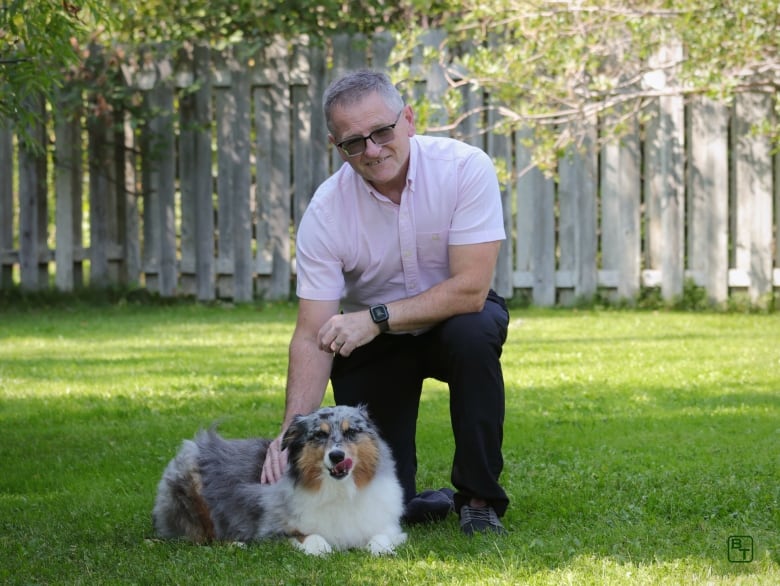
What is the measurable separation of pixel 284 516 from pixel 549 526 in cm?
94

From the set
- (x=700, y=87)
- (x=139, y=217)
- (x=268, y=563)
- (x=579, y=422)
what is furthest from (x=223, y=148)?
(x=268, y=563)

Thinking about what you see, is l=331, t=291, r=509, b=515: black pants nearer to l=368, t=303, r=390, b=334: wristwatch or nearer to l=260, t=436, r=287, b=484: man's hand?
l=368, t=303, r=390, b=334: wristwatch

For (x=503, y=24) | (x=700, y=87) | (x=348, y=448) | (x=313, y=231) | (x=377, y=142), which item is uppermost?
(x=503, y=24)

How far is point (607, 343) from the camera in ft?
27.5

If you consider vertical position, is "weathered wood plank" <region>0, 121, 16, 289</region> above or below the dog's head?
above

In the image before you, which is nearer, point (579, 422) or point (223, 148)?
point (579, 422)

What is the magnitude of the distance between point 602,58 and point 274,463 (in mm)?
6924

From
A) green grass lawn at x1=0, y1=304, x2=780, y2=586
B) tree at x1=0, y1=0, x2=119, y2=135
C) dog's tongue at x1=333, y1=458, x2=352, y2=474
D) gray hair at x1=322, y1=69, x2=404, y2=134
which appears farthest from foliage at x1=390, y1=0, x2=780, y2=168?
dog's tongue at x1=333, y1=458, x2=352, y2=474

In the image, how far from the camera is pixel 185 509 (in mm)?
4219

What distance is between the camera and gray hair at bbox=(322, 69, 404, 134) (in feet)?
13.2

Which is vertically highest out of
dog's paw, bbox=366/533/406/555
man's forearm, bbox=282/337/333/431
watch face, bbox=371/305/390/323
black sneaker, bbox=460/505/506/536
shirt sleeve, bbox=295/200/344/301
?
shirt sleeve, bbox=295/200/344/301

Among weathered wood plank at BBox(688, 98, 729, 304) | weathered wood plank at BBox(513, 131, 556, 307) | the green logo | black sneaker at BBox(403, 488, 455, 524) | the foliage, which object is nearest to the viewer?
the green logo

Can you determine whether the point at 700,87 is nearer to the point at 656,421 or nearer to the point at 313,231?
the point at 656,421

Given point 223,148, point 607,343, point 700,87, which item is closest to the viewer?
point 607,343
